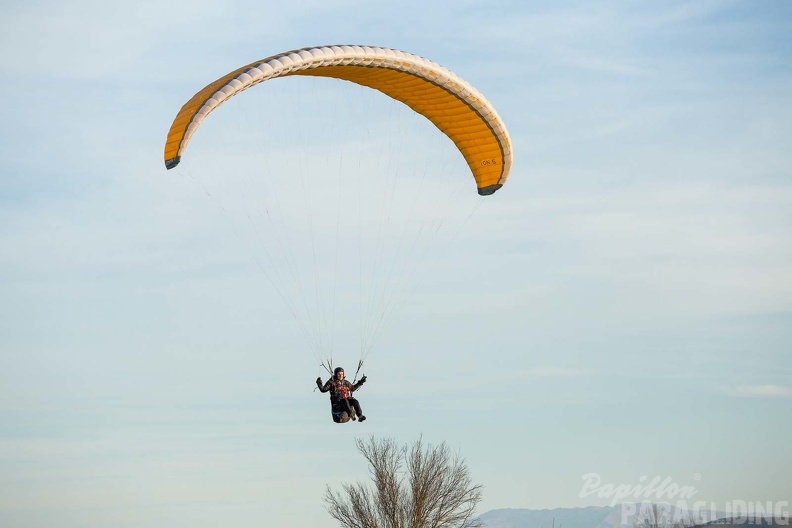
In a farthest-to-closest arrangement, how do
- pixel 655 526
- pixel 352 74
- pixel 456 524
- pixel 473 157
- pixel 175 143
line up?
pixel 655 526
pixel 456 524
pixel 473 157
pixel 352 74
pixel 175 143

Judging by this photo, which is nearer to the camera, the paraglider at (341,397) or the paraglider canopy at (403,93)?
the paraglider canopy at (403,93)

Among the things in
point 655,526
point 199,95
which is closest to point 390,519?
point 199,95

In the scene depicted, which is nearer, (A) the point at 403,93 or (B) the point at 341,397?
(B) the point at 341,397

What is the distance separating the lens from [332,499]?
46.1m

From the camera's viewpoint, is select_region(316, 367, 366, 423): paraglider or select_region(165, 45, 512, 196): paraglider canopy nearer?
select_region(165, 45, 512, 196): paraglider canopy

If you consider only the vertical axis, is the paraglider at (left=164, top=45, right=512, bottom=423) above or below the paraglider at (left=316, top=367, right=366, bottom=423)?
above

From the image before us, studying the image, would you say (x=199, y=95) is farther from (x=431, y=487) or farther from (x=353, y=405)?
(x=431, y=487)

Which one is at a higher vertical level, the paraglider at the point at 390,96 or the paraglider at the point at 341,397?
the paraglider at the point at 390,96

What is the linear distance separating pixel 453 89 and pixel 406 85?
95 centimetres

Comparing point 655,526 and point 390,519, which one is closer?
point 390,519

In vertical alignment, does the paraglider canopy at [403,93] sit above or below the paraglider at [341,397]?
above

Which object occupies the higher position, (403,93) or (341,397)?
(403,93)

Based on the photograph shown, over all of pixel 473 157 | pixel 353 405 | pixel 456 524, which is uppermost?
pixel 473 157

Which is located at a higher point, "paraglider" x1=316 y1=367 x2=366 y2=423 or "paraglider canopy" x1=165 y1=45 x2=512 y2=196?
"paraglider canopy" x1=165 y1=45 x2=512 y2=196
